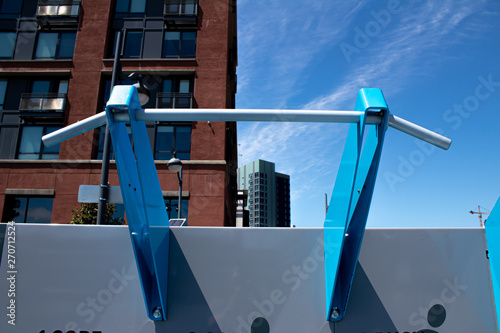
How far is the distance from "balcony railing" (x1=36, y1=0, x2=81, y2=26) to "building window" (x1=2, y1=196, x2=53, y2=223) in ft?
35.3

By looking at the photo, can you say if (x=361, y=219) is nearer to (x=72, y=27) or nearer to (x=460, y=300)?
(x=460, y=300)

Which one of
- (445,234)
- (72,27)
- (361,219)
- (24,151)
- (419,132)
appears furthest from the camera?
(72,27)

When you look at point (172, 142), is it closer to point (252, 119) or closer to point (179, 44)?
point (179, 44)

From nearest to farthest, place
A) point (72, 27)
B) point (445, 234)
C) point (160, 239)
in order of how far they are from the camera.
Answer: point (160, 239) < point (445, 234) < point (72, 27)

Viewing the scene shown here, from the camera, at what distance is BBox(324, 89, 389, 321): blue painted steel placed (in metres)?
1.71

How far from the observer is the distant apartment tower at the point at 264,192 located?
407 ft

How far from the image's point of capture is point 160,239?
6.59 ft

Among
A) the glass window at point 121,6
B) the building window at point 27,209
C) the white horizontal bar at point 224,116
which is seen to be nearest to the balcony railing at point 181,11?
the glass window at point 121,6

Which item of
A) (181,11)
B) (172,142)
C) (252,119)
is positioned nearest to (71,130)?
(252,119)

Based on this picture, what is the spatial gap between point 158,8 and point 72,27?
17.6 feet

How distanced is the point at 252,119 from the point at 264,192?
125 metres

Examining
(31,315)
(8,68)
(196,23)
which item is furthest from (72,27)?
(31,315)

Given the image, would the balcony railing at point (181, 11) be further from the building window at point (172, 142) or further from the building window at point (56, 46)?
the building window at point (172, 142)

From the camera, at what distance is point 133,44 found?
21.9 meters
